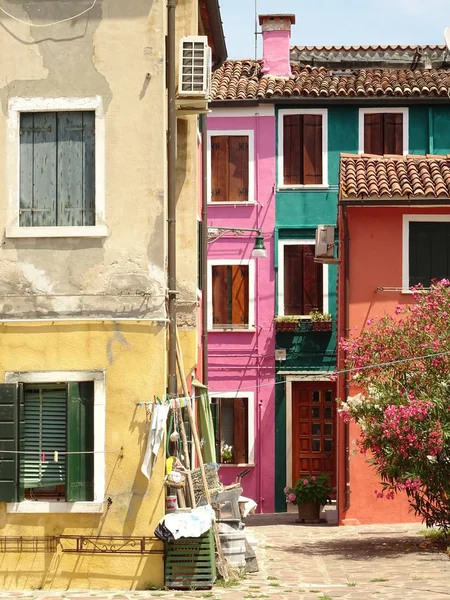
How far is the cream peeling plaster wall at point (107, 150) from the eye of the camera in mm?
14883

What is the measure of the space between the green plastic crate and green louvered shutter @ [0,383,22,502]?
6.07 feet

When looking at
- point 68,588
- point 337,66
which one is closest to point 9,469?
point 68,588

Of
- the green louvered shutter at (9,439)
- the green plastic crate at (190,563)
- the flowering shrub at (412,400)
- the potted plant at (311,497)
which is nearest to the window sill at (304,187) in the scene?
the potted plant at (311,497)

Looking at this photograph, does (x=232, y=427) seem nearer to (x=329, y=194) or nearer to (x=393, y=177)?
(x=329, y=194)

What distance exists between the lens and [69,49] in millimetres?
14914

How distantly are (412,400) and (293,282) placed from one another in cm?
1168

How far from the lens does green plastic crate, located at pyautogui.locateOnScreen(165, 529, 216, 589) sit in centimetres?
1443

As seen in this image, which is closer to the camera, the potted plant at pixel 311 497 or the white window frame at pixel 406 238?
the white window frame at pixel 406 238

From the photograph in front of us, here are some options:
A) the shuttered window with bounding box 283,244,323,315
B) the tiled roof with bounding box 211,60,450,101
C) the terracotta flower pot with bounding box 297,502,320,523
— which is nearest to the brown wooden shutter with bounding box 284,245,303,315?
Result: the shuttered window with bounding box 283,244,323,315

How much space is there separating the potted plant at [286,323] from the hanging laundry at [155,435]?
1405cm

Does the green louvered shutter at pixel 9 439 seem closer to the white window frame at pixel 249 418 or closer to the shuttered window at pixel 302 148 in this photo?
the white window frame at pixel 249 418

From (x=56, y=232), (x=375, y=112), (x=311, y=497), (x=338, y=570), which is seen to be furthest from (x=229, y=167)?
(x=56, y=232)

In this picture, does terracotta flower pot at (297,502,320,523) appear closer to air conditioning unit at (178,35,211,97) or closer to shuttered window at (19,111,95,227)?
air conditioning unit at (178,35,211,97)

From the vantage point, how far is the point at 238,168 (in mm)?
29172
